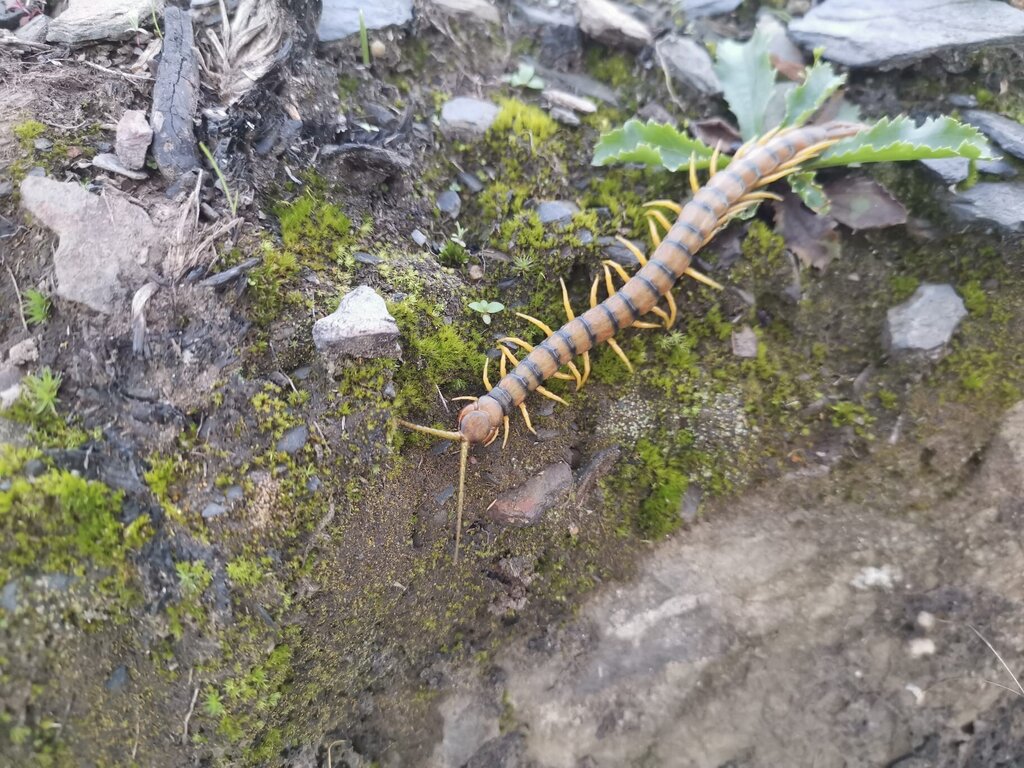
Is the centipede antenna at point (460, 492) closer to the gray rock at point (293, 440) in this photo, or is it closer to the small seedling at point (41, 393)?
the gray rock at point (293, 440)

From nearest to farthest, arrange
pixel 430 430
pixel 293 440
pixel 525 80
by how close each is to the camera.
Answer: pixel 293 440 → pixel 430 430 → pixel 525 80

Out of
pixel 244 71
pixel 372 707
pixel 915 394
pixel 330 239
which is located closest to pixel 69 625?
pixel 372 707

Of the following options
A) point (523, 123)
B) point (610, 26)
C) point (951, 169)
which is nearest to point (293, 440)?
point (523, 123)

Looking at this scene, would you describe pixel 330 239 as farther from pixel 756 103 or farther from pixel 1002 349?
pixel 1002 349

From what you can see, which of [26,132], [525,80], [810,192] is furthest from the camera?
[525,80]

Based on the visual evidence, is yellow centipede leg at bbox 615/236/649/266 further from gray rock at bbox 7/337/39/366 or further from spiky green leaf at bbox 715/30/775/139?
gray rock at bbox 7/337/39/366

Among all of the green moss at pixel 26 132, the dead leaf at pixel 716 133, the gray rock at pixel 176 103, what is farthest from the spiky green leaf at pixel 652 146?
the green moss at pixel 26 132

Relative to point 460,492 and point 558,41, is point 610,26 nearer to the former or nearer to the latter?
point 558,41
